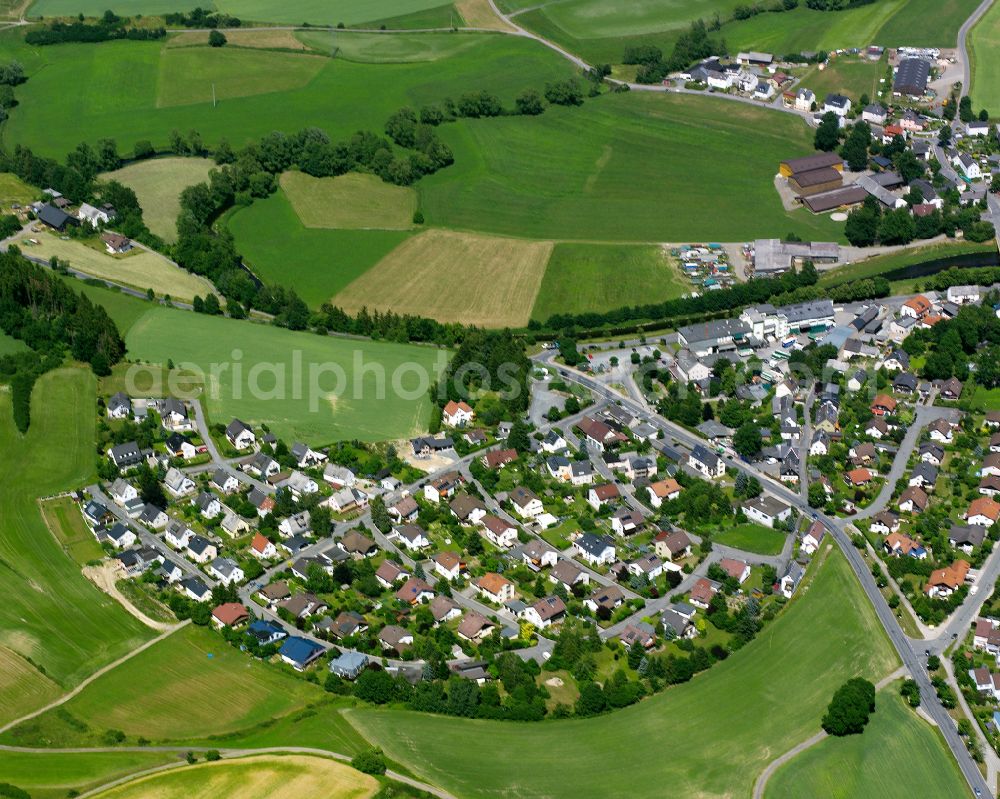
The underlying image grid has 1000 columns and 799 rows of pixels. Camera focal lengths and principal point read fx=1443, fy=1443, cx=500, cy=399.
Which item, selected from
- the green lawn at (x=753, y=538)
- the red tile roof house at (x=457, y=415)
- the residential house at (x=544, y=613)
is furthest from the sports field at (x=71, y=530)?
the green lawn at (x=753, y=538)

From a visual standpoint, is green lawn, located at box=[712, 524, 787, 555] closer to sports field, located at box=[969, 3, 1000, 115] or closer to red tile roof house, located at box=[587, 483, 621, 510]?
red tile roof house, located at box=[587, 483, 621, 510]

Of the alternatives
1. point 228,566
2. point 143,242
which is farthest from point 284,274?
point 228,566

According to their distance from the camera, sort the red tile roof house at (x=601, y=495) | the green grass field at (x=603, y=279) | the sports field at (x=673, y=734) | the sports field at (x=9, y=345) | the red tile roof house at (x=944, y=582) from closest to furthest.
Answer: the sports field at (x=673, y=734) < the red tile roof house at (x=944, y=582) < the red tile roof house at (x=601, y=495) < the sports field at (x=9, y=345) < the green grass field at (x=603, y=279)

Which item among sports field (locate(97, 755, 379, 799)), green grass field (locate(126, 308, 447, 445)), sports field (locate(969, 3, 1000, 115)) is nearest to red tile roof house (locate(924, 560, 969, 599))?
sports field (locate(97, 755, 379, 799))

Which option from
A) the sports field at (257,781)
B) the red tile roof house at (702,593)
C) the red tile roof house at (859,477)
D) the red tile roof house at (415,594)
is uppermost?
the red tile roof house at (859,477)

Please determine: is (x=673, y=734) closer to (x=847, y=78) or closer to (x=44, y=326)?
(x=44, y=326)

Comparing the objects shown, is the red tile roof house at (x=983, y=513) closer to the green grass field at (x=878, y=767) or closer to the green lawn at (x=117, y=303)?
the green grass field at (x=878, y=767)

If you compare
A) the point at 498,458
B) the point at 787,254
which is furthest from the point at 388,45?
the point at 498,458
